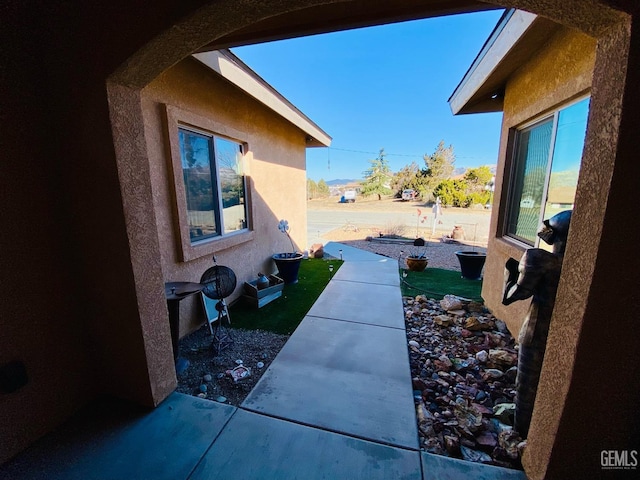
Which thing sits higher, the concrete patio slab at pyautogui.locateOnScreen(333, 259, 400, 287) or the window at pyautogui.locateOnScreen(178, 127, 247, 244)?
the window at pyautogui.locateOnScreen(178, 127, 247, 244)

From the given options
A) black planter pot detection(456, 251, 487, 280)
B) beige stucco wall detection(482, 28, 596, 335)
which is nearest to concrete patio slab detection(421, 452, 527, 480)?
beige stucco wall detection(482, 28, 596, 335)

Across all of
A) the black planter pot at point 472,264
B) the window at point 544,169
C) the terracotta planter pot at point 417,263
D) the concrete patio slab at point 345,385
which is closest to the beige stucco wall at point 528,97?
the window at point 544,169

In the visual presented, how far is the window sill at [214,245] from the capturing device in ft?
10.3

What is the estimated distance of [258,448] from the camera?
1.72m

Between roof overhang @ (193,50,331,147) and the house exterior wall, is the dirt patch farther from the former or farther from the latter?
roof overhang @ (193,50,331,147)

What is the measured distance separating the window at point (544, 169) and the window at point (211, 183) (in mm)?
3969

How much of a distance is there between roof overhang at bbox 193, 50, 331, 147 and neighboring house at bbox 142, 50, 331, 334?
12 millimetres

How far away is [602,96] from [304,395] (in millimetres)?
2669

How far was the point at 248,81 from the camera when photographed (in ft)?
11.6

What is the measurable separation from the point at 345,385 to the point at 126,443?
170 cm

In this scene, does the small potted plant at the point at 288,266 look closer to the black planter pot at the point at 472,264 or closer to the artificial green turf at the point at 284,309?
the artificial green turf at the point at 284,309

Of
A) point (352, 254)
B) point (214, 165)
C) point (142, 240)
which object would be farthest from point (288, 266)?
point (142, 240)

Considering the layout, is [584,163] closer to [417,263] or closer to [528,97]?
[528,97]

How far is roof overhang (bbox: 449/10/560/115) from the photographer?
2.21 metres
